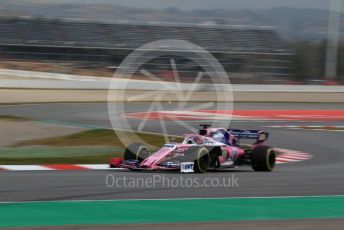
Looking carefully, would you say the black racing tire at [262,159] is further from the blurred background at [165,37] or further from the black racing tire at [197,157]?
the blurred background at [165,37]

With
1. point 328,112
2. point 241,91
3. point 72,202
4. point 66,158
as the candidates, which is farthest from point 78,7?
point 72,202

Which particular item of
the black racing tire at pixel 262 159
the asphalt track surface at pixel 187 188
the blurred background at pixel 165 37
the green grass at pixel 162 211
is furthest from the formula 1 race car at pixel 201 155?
the blurred background at pixel 165 37

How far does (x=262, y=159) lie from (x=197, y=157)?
4.68 ft

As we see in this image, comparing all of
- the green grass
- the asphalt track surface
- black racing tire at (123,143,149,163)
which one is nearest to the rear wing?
the asphalt track surface

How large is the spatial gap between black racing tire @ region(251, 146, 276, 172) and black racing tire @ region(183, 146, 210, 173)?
3.65ft

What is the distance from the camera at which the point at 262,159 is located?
11.3 meters

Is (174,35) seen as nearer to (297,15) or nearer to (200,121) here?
(200,121)

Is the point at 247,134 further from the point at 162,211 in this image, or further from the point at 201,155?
the point at 162,211

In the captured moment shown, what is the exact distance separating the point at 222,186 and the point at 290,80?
116 feet

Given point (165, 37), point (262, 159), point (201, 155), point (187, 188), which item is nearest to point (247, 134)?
point (262, 159)

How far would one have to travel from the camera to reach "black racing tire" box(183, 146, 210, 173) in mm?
10328

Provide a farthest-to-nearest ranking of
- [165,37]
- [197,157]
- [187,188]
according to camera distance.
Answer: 1. [165,37]
2. [197,157]
3. [187,188]

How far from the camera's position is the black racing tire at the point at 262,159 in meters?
11.2

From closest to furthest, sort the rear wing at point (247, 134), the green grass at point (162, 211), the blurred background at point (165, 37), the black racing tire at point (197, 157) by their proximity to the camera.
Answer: the green grass at point (162, 211), the black racing tire at point (197, 157), the rear wing at point (247, 134), the blurred background at point (165, 37)
